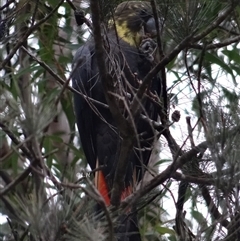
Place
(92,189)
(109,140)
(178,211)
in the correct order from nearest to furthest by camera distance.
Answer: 1. (92,189)
2. (178,211)
3. (109,140)

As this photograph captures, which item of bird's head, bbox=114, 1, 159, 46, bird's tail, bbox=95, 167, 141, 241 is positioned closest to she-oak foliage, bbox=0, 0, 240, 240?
bird's tail, bbox=95, 167, 141, 241

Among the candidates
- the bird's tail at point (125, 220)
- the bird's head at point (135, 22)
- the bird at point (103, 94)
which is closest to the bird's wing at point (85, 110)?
the bird at point (103, 94)

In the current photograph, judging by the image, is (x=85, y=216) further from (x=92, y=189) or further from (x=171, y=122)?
(x=171, y=122)

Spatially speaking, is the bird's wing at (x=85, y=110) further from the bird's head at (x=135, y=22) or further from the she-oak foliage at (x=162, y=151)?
the she-oak foliage at (x=162, y=151)

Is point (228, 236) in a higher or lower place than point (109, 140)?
lower

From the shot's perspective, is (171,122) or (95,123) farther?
(95,123)

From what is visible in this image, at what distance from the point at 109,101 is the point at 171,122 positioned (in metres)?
0.17

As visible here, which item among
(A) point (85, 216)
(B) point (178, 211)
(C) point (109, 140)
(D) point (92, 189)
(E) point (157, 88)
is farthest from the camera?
(C) point (109, 140)

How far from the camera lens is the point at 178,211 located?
5.02 feet

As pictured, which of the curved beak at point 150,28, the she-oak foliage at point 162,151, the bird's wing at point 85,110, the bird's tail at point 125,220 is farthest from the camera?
the bird's wing at point 85,110

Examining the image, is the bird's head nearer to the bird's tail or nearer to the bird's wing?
the bird's wing

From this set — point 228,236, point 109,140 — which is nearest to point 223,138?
point 228,236

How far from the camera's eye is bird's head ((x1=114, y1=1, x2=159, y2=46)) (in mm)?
1957

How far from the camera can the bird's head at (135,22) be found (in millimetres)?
1957
